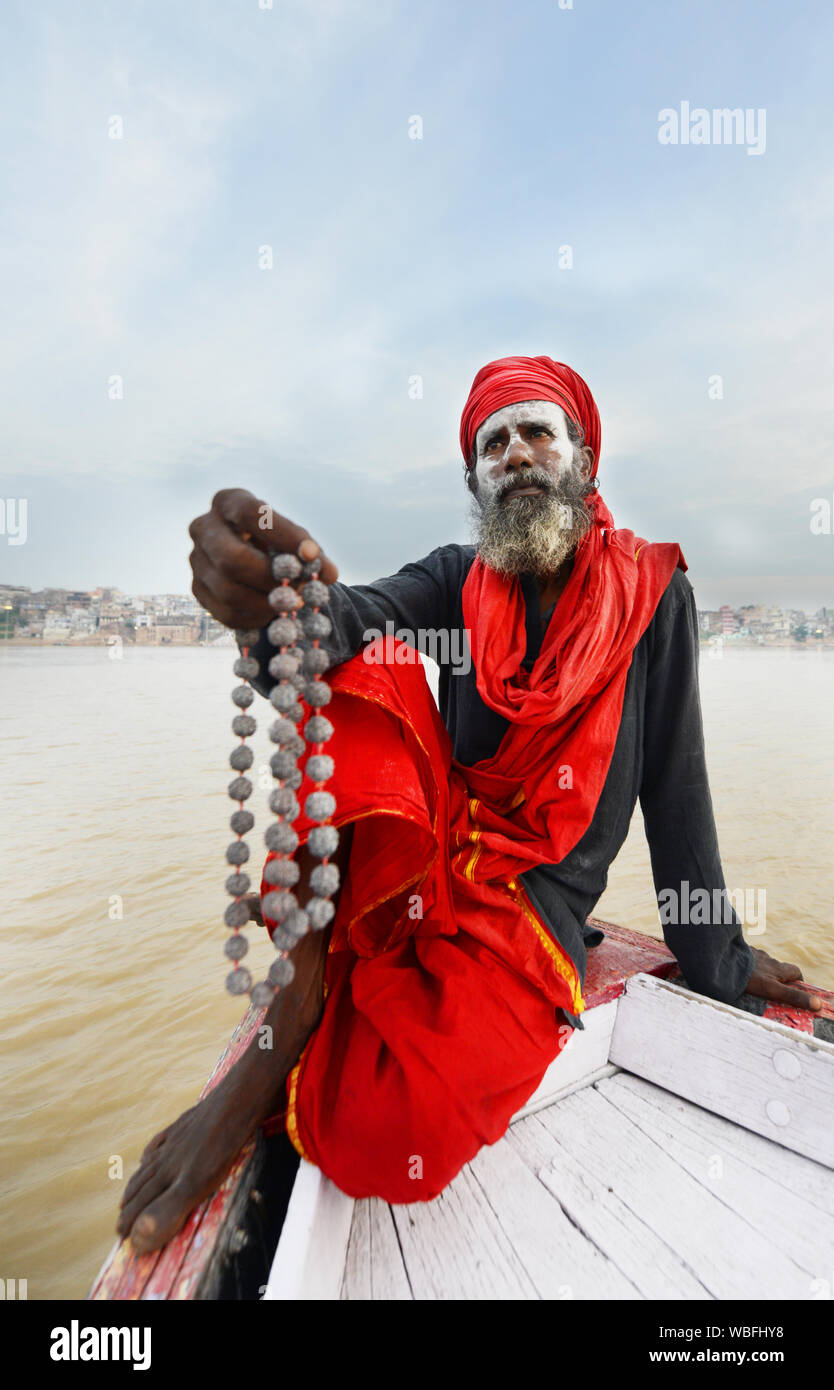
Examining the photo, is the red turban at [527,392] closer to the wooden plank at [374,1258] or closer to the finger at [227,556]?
the finger at [227,556]

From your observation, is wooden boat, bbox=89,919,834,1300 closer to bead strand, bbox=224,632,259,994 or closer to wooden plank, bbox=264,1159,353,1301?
wooden plank, bbox=264,1159,353,1301

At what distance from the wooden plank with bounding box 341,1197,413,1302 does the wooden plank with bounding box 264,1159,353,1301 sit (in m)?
0.02

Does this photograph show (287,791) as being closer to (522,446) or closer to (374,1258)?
(374,1258)

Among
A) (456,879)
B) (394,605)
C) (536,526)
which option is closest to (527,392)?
(536,526)

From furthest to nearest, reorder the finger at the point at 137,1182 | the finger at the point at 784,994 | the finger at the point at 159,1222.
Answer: the finger at the point at 784,994
the finger at the point at 137,1182
the finger at the point at 159,1222

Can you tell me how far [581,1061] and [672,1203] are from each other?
0.41 metres

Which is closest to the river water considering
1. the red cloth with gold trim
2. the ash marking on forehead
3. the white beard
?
the red cloth with gold trim

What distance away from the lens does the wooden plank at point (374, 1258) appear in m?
1.21

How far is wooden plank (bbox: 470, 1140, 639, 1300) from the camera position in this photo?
121cm

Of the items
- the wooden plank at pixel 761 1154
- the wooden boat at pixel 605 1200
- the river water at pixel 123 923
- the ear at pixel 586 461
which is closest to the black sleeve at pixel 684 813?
the wooden boat at pixel 605 1200

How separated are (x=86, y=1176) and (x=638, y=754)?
232cm

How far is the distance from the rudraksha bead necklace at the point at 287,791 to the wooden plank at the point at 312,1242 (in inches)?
12.9

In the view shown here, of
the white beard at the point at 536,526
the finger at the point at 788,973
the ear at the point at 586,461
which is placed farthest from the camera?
the ear at the point at 586,461

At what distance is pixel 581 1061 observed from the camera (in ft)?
5.82
